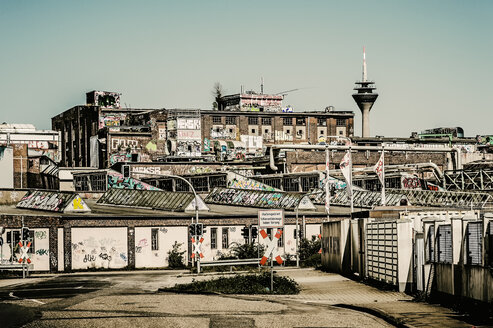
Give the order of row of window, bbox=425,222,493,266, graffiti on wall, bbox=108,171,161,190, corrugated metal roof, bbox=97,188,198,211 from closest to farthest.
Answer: row of window, bbox=425,222,493,266 < corrugated metal roof, bbox=97,188,198,211 < graffiti on wall, bbox=108,171,161,190

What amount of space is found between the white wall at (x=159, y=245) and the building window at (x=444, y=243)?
1379 inches

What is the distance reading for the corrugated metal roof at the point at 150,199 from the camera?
64375 mm

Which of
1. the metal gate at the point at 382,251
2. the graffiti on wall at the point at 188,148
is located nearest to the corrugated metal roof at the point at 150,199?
the metal gate at the point at 382,251

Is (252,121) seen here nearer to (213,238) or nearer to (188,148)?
(188,148)

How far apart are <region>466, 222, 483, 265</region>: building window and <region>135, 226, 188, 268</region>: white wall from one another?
123 feet

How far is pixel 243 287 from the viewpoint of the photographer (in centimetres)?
3166

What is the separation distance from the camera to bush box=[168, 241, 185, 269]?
187 ft

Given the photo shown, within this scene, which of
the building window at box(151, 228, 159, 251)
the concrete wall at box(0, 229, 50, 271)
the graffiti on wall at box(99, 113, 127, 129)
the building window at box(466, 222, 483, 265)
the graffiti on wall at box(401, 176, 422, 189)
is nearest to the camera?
the building window at box(466, 222, 483, 265)

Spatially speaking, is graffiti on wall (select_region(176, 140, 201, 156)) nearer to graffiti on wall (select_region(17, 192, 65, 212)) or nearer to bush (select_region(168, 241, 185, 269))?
graffiti on wall (select_region(17, 192, 65, 212))

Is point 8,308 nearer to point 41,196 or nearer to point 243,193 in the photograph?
point 41,196

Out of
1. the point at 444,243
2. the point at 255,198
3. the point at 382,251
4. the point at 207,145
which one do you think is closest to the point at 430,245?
the point at 444,243

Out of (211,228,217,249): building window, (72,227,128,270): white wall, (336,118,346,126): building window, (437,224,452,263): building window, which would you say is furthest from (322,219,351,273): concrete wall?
(336,118,346,126): building window

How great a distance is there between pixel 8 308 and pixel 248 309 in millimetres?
7492

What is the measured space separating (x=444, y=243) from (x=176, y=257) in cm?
3525
